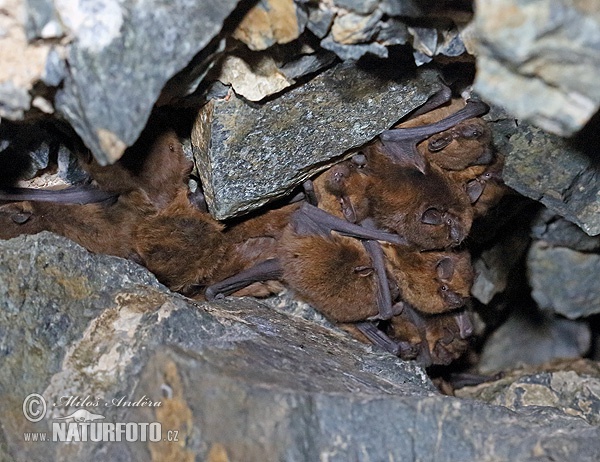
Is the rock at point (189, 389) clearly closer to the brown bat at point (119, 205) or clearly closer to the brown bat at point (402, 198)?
the brown bat at point (119, 205)

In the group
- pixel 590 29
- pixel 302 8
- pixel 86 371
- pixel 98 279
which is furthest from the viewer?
pixel 98 279

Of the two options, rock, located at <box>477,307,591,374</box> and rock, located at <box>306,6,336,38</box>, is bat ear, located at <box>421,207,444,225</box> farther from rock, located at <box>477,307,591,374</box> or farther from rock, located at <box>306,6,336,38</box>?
rock, located at <box>477,307,591,374</box>

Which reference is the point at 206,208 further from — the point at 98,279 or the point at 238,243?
the point at 98,279

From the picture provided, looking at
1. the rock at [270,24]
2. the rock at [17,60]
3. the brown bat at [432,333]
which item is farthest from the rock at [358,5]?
the brown bat at [432,333]

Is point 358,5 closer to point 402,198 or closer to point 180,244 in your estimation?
point 402,198

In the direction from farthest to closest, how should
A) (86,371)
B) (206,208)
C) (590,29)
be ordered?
1. (206,208)
2. (86,371)
3. (590,29)

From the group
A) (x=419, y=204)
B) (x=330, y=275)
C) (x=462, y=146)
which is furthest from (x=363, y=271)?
(x=462, y=146)

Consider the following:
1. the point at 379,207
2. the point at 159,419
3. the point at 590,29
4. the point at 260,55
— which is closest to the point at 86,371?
the point at 159,419
